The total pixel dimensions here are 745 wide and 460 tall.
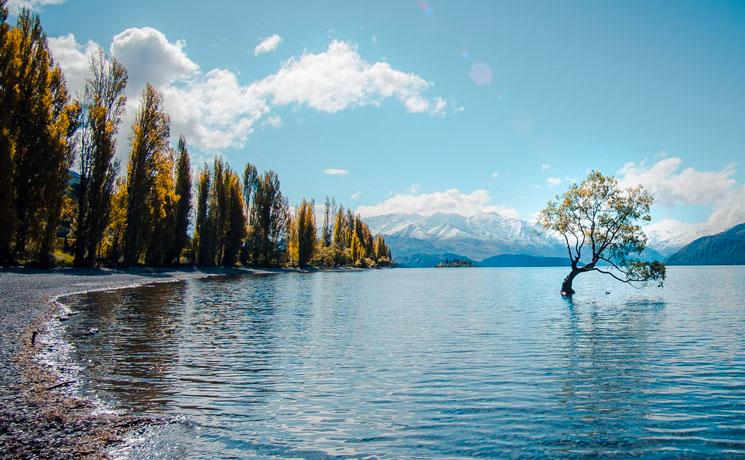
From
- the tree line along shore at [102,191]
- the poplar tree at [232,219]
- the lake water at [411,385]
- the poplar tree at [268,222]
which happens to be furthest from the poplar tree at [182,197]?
the lake water at [411,385]

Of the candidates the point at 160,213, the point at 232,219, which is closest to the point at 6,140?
the point at 160,213

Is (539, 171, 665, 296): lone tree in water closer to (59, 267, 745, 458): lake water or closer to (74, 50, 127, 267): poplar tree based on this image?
(59, 267, 745, 458): lake water

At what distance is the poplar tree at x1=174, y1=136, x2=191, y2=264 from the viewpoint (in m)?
86.5

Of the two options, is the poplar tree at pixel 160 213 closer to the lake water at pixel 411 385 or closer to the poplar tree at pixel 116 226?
the poplar tree at pixel 116 226

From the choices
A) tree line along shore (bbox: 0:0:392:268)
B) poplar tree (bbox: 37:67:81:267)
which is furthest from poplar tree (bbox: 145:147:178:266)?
poplar tree (bbox: 37:67:81:267)

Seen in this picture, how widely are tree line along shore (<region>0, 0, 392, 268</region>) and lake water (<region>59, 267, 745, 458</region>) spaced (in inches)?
1070

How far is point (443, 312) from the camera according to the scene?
3969 cm

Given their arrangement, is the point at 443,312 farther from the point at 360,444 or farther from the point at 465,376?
the point at 360,444

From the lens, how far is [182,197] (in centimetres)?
8781

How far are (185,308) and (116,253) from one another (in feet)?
162

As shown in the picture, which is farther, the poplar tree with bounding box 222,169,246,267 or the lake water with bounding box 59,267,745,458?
the poplar tree with bounding box 222,169,246,267

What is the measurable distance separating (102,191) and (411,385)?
63.2 metres

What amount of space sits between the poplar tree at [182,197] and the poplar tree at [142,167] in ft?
36.8

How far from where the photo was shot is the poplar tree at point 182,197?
8650 centimetres
